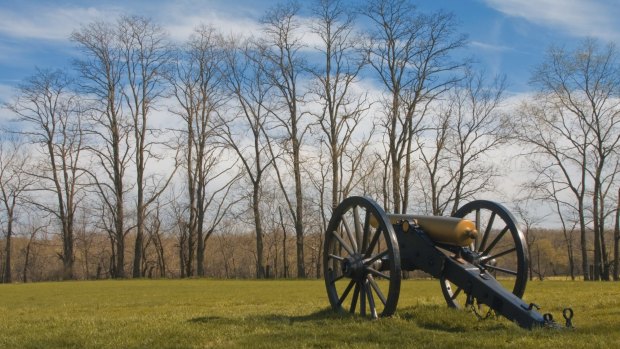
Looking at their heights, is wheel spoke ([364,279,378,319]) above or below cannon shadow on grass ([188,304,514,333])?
above

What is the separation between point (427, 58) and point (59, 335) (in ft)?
109

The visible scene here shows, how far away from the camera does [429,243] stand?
8242 mm

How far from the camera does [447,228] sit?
813 cm

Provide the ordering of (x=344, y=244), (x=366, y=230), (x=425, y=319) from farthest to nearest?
(x=344, y=244)
(x=366, y=230)
(x=425, y=319)

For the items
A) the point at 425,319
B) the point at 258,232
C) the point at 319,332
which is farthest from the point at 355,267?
the point at 258,232

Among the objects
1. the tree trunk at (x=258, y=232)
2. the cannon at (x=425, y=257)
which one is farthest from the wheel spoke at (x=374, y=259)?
the tree trunk at (x=258, y=232)

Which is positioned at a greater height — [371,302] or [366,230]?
[366,230]

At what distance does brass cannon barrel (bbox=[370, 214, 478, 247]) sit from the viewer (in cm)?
805

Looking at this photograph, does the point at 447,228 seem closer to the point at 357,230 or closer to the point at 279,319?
the point at 357,230

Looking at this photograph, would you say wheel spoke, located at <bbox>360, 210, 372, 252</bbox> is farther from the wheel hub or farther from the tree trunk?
the tree trunk

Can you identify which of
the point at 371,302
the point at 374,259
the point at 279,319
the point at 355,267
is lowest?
the point at 279,319

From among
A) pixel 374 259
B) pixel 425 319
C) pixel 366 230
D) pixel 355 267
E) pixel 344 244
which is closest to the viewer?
pixel 425 319

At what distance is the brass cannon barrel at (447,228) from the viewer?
8047mm

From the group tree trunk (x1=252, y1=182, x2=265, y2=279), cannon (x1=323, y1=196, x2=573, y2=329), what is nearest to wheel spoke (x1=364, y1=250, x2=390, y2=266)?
cannon (x1=323, y1=196, x2=573, y2=329)
